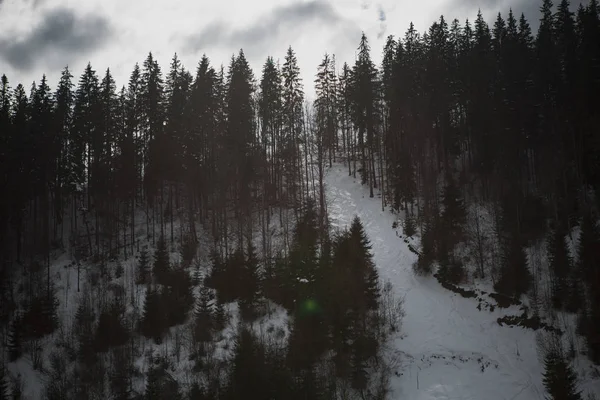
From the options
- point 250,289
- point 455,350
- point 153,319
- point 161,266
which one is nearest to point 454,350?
point 455,350

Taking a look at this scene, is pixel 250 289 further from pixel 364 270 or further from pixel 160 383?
pixel 364 270

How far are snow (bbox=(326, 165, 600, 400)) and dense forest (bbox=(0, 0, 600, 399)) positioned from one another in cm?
150

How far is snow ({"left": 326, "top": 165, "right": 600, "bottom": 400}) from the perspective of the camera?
65.8 feet

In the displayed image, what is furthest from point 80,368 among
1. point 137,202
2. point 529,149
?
point 529,149

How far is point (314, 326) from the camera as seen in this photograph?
78.6ft

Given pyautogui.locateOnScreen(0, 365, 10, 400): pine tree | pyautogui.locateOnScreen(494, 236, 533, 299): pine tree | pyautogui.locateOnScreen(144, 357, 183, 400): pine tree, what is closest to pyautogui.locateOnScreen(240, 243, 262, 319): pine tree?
pyautogui.locateOnScreen(144, 357, 183, 400): pine tree

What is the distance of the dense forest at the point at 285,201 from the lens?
948 inches

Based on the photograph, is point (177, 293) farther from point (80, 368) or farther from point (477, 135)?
point (477, 135)

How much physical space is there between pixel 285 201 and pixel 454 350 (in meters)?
27.2

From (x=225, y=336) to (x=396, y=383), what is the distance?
1226cm

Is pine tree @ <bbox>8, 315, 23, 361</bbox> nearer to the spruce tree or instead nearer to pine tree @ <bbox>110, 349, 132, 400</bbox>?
pine tree @ <bbox>110, 349, 132, 400</bbox>

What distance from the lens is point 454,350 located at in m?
22.7

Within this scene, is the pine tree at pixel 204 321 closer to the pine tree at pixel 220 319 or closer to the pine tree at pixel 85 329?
the pine tree at pixel 220 319

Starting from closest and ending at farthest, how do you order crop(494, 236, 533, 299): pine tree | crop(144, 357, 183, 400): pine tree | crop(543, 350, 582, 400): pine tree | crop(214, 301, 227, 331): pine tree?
crop(543, 350, 582, 400): pine tree
crop(144, 357, 183, 400): pine tree
crop(494, 236, 533, 299): pine tree
crop(214, 301, 227, 331): pine tree
